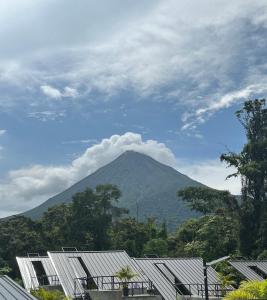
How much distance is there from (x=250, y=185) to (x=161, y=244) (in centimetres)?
1587

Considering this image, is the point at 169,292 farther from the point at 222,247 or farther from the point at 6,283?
the point at 222,247

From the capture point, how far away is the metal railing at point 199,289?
32.3 metres

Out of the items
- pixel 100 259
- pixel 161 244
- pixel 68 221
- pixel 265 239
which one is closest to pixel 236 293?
pixel 100 259

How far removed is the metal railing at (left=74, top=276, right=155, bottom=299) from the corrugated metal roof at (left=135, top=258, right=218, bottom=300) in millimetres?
711

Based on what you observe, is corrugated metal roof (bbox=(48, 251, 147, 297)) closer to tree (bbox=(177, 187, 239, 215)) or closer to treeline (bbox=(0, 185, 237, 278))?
treeline (bbox=(0, 185, 237, 278))

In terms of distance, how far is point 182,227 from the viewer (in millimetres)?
79875

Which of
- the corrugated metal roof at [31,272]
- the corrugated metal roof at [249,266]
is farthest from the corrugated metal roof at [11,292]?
the corrugated metal roof at [249,266]

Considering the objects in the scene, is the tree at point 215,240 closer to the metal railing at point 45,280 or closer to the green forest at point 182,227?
the green forest at point 182,227

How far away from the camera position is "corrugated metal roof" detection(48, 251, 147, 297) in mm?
32125

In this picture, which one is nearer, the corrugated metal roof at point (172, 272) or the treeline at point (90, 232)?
the corrugated metal roof at point (172, 272)

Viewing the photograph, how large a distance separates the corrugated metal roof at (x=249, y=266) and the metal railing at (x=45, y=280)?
12046 mm

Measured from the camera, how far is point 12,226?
78125mm

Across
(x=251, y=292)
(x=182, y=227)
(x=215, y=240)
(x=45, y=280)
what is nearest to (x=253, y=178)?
(x=215, y=240)

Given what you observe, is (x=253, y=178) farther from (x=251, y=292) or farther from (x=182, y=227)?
(x=251, y=292)
